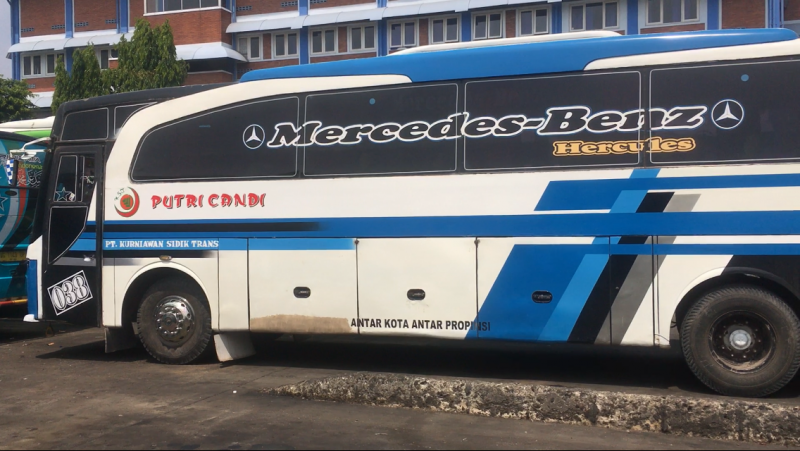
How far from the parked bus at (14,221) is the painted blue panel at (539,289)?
7.40 meters

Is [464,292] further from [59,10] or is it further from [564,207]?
[59,10]

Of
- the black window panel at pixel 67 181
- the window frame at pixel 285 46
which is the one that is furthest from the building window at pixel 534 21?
the black window panel at pixel 67 181

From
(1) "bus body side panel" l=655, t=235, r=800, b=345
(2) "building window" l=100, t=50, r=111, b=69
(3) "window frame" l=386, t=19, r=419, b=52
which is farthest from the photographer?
(2) "building window" l=100, t=50, r=111, b=69

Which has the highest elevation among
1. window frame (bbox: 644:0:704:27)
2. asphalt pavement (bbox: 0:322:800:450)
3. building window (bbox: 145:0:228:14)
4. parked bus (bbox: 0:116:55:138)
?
building window (bbox: 145:0:228:14)

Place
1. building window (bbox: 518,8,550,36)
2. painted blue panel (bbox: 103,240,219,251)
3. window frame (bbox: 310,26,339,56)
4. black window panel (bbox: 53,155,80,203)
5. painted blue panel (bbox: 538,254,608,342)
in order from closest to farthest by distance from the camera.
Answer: painted blue panel (bbox: 538,254,608,342) < painted blue panel (bbox: 103,240,219,251) < black window panel (bbox: 53,155,80,203) < building window (bbox: 518,8,550,36) < window frame (bbox: 310,26,339,56)

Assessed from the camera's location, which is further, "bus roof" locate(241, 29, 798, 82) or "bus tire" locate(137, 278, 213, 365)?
"bus tire" locate(137, 278, 213, 365)

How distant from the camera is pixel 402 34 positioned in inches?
1307

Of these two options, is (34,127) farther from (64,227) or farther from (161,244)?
(161,244)

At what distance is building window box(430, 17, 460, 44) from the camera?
106 ft

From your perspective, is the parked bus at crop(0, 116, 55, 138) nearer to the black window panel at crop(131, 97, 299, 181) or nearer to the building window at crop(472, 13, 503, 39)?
the black window panel at crop(131, 97, 299, 181)

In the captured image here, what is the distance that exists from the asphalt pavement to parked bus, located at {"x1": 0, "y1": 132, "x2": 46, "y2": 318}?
2.43ft

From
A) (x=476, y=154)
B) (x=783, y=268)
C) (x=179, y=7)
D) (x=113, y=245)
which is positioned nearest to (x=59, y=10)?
(x=179, y=7)

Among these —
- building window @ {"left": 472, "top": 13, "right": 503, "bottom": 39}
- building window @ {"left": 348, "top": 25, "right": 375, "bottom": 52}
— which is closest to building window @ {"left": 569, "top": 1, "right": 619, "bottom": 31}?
building window @ {"left": 472, "top": 13, "right": 503, "bottom": 39}

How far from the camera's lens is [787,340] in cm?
687
